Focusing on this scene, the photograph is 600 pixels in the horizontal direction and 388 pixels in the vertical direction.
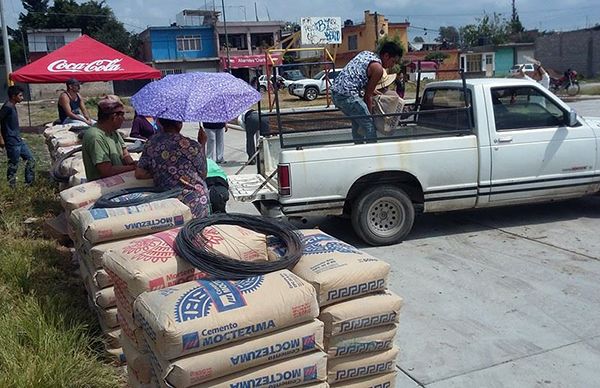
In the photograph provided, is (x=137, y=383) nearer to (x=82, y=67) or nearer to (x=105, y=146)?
(x=105, y=146)

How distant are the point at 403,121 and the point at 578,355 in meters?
3.91

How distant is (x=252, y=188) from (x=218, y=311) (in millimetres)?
4317

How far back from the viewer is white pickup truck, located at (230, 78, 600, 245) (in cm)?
666

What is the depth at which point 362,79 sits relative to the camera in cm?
744

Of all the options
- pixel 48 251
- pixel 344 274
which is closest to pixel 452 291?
pixel 344 274

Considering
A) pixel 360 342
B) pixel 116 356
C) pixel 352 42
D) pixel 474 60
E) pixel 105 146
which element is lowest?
pixel 116 356

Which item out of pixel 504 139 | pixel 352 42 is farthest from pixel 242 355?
pixel 352 42

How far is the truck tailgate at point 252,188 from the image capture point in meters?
6.75

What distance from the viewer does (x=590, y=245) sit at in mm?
6633

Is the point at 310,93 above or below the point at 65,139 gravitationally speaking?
above

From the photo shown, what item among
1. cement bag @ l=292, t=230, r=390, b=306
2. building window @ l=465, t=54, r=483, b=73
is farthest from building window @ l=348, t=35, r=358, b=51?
cement bag @ l=292, t=230, r=390, b=306

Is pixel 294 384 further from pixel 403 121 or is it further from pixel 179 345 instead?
pixel 403 121

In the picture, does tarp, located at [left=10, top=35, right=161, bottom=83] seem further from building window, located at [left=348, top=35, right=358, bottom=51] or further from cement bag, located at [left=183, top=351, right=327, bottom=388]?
building window, located at [left=348, top=35, right=358, bottom=51]

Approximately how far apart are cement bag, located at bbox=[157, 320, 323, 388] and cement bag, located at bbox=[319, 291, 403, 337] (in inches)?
5.3
